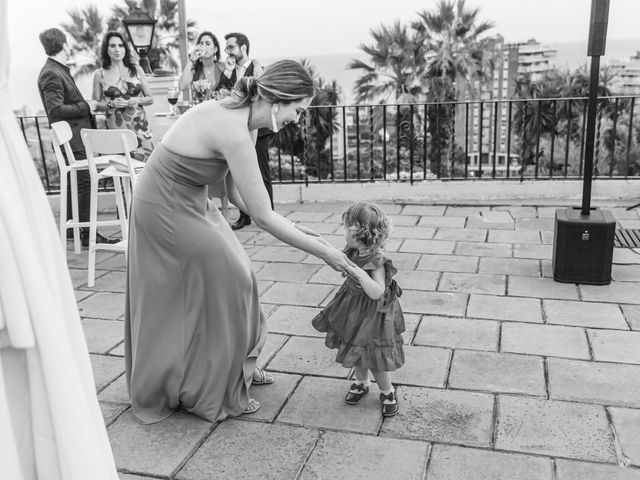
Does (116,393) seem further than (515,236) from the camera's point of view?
No

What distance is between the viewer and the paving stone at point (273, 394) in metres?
2.82

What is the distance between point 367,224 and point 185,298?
2.74 feet

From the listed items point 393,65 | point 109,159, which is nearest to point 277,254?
point 109,159

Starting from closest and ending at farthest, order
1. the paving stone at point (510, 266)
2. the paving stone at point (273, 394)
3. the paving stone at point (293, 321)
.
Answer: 1. the paving stone at point (273, 394)
2. the paving stone at point (293, 321)
3. the paving stone at point (510, 266)

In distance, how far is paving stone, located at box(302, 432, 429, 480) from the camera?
7.75 feet

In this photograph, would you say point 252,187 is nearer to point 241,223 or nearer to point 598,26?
point 598,26

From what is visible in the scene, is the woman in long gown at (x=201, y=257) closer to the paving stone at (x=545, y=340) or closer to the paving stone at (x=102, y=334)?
the paving stone at (x=102, y=334)

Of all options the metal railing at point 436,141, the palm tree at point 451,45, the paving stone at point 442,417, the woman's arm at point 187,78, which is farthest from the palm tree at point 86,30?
the paving stone at point 442,417

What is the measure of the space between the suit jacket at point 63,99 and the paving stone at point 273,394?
10.7ft

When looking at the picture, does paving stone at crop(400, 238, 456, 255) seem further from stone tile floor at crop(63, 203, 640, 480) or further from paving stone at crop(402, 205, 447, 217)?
paving stone at crop(402, 205, 447, 217)

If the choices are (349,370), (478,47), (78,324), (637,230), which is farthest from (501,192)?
(478,47)

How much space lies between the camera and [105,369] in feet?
10.8

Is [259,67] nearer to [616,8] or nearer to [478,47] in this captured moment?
[616,8]

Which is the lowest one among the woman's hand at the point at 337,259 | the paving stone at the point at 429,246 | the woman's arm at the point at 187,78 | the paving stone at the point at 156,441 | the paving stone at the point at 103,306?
the paving stone at the point at 156,441
